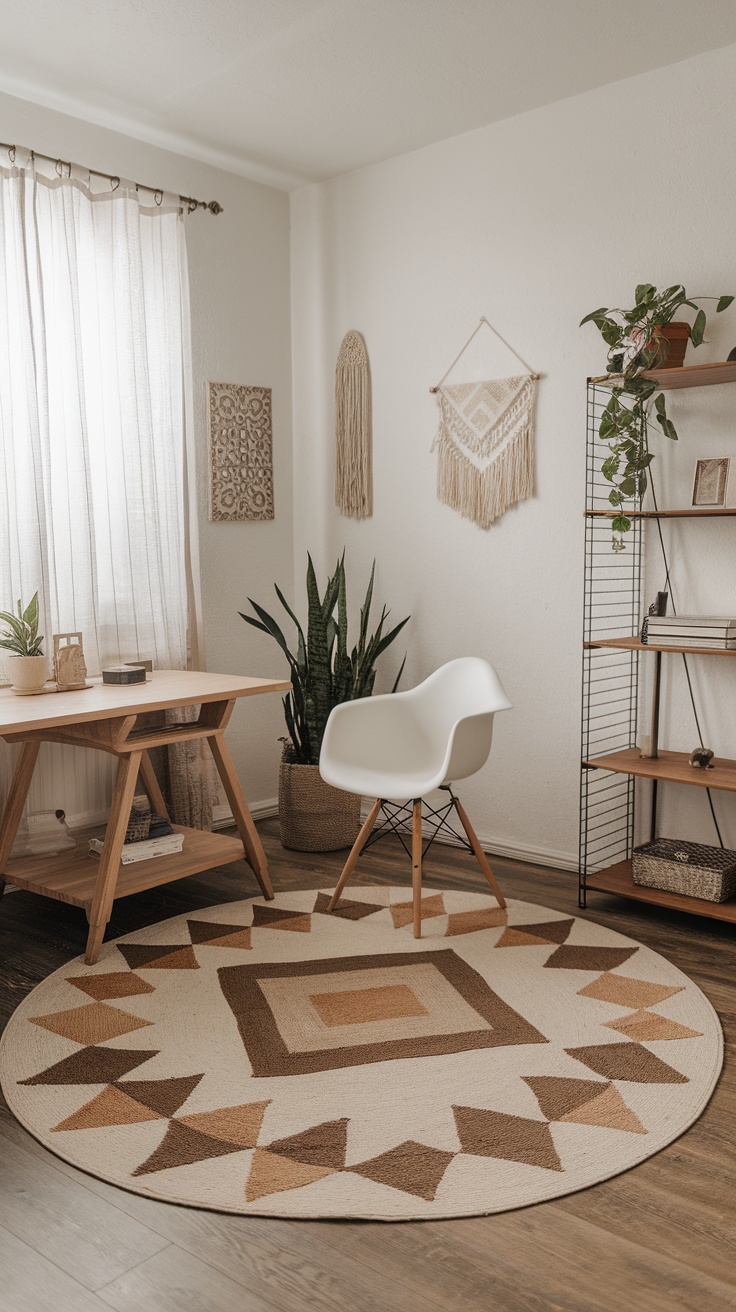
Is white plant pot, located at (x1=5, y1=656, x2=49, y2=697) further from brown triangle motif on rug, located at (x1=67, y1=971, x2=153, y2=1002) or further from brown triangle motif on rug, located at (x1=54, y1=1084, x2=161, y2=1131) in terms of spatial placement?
brown triangle motif on rug, located at (x1=54, y1=1084, x2=161, y2=1131)

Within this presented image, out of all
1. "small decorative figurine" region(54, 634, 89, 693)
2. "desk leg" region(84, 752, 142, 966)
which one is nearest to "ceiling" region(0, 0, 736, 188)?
"small decorative figurine" region(54, 634, 89, 693)

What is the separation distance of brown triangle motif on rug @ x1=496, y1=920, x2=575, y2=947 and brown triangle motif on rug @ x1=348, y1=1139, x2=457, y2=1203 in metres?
1.04

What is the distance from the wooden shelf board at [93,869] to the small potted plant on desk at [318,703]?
44 cm

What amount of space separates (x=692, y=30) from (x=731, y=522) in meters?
1.42

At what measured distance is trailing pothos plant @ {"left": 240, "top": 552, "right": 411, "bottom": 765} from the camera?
3857mm

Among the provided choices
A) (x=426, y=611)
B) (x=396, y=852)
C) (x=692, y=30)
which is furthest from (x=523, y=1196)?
(x=692, y=30)

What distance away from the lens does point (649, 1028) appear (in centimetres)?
246

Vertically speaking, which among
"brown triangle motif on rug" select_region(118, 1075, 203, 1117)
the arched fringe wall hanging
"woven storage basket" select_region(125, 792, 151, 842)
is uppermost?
the arched fringe wall hanging

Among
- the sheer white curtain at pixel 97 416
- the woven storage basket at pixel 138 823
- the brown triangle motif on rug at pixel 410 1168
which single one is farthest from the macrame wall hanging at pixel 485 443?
the brown triangle motif on rug at pixel 410 1168

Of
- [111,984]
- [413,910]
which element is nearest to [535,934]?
[413,910]

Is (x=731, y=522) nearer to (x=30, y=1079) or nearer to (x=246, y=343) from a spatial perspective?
(x=246, y=343)

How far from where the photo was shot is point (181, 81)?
3330mm

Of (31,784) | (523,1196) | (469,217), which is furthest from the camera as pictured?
(469,217)

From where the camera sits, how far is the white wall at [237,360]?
12.5ft
